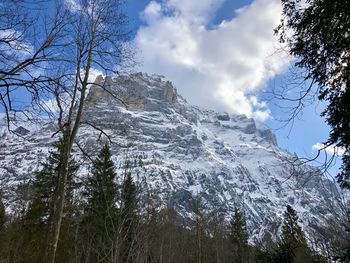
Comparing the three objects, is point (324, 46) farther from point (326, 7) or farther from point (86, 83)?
point (86, 83)

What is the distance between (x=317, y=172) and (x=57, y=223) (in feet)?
18.2

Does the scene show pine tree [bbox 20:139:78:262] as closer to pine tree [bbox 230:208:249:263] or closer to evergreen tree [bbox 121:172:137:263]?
Answer: evergreen tree [bbox 121:172:137:263]

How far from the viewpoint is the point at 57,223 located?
7828 millimetres

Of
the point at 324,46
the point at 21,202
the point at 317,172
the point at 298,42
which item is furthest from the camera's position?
the point at 21,202

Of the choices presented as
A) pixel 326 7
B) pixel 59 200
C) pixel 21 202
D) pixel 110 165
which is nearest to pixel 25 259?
pixel 21 202

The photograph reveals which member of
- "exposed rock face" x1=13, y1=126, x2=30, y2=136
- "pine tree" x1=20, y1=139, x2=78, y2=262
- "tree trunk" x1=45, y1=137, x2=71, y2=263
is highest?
"pine tree" x1=20, y1=139, x2=78, y2=262

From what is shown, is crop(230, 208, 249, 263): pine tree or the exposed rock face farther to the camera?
crop(230, 208, 249, 263): pine tree

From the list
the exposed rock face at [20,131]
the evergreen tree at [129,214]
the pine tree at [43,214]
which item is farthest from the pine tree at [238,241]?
the exposed rock face at [20,131]

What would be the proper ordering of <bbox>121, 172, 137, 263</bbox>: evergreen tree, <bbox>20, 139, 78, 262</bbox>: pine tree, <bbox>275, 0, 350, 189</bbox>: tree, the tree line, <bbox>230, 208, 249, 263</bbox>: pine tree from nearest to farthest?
<bbox>275, 0, 350, 189</bbox>: tree
<bbox>121, 172, 137, 263</bbox>: evergreen tree
the tree line
<bbox>20, 139, 78, 262</bbox>: pine tree
<bbox>230, 208, 249, 263</bbox>: pine tree

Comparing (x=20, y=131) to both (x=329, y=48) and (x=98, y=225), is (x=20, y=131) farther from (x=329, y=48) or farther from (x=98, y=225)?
(x=98, y=225)

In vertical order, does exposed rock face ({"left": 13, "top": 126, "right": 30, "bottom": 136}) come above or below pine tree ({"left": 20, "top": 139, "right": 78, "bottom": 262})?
below

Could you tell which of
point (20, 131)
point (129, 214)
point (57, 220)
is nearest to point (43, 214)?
point (129, 214)

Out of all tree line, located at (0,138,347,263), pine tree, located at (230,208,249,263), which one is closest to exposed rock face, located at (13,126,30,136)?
tree line, located at (0,138,347,263)

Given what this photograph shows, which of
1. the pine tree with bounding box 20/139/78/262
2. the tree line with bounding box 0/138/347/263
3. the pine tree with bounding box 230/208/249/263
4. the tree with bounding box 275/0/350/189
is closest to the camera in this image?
the tree with bounding box 275/0/350/189
